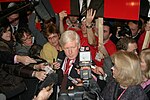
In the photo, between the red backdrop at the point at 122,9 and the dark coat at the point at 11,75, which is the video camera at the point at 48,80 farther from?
the red backdrop at the point at 122,9

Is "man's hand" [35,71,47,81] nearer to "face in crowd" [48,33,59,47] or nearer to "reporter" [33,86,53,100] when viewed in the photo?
"reporter" [33,86,53,100]

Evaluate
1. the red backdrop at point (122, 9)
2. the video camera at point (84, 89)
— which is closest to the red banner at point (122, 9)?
the red backdrop at point (122, 9)

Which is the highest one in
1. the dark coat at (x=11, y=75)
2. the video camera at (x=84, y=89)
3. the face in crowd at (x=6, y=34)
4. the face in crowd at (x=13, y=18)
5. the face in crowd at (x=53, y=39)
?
the face in crowd at (x=13, y=18)

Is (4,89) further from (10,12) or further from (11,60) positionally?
(10,12)

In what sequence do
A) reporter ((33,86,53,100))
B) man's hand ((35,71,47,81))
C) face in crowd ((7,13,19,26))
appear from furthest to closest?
face in crowd ((7,13,19,26)), man's hand ((35,71,47,81)), reporter ((33,86,53,100))

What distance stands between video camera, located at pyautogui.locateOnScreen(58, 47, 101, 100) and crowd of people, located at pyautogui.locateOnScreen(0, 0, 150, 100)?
6 centimetres

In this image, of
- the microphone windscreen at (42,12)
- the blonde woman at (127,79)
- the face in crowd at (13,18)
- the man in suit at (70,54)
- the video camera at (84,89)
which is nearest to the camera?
the video camera at (84,89)

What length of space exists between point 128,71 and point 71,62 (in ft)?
2.32

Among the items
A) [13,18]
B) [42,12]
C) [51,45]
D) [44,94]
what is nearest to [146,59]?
[44,94]

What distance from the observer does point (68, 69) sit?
2.54 meters

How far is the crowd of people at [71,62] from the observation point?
6.62ft

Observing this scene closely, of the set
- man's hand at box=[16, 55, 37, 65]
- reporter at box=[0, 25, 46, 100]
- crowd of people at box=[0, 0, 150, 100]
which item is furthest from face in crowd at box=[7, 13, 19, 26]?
man's hand at box=[16, 55, 37, 65]

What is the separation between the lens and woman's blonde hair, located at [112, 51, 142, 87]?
2.01 m

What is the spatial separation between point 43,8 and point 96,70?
1.02 m
